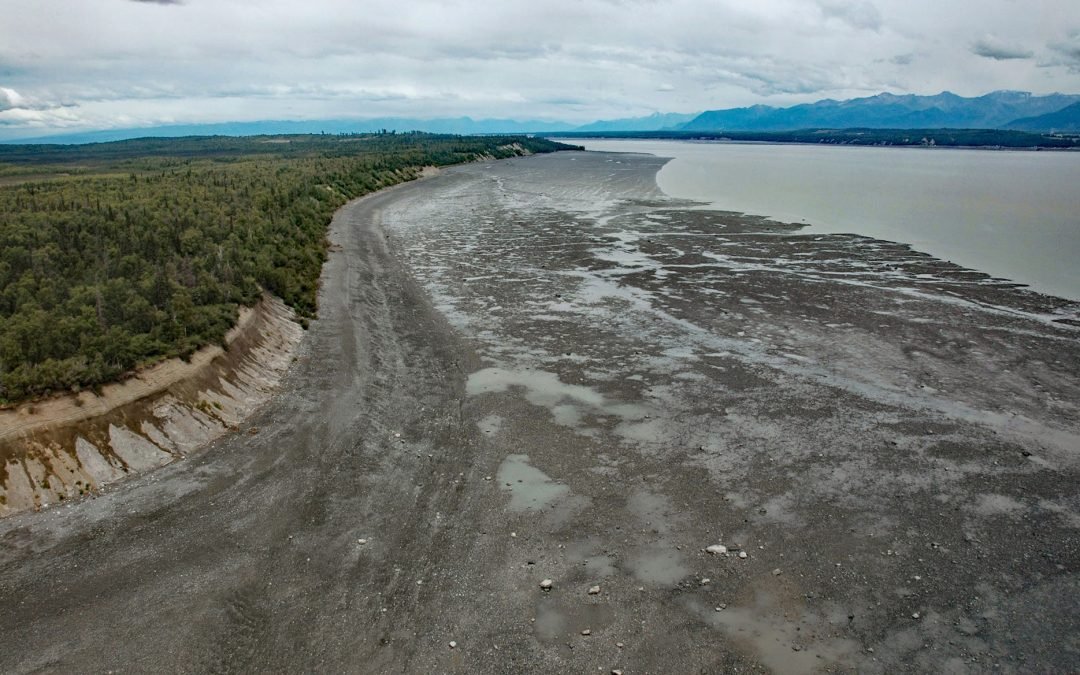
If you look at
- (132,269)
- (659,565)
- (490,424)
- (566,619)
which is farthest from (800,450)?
(132,269)

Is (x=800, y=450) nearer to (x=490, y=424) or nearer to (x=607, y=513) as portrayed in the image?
(x=607, y=513)

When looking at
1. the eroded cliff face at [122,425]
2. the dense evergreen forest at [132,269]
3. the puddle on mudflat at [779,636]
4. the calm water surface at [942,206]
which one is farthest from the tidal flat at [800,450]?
the dense evergreen forest at [132,269]

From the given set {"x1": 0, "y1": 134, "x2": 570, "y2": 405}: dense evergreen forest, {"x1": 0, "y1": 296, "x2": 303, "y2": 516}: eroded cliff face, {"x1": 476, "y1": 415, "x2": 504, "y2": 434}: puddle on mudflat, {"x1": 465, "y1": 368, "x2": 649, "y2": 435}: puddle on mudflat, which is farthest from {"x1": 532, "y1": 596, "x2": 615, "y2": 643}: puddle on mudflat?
{"x1": 0, "y1": 134, "x2": 570, "y2": 405}: dense evergreen forest

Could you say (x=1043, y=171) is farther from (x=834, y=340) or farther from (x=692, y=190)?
(x=834, y=340)

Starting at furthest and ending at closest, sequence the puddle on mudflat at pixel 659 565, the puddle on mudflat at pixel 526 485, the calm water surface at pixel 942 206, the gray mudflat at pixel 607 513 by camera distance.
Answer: the calm water surface at pixel 942 206, the puddle on mudflat at pixel 526 485, the puddle on mudflat at pixel 659 565, the gray mudflat at pixel 607 513

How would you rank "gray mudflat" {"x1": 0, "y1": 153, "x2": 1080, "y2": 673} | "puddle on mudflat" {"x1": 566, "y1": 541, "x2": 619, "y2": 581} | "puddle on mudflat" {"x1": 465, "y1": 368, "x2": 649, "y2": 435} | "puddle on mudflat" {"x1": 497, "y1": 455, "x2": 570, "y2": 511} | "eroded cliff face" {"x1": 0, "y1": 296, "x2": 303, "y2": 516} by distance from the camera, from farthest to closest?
"puddle on mudflat" {"x1": 465, "y1": 368, "x2": 649, "y2": 435}
"puddle on mudflat" {"x1": 497, "y1": 455, "x2": 570, "y2": 511}
"eroded cliff face" {"x1": 0, "y1": 296, "x2": 303, "y2": 516}
"puddle on mudflat" {"x1": 566, "y1": 541, "x2": 619, "y2": 581}
"gray mudflat" {"x1": 0, "y1": 153, "x2": 1080, "y2": 673}

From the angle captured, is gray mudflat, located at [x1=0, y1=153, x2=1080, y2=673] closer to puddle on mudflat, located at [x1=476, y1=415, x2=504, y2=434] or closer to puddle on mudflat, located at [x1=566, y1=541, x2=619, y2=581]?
puddle on mudflat, located at [x1=566, y1=541, x2=619, y2=581]

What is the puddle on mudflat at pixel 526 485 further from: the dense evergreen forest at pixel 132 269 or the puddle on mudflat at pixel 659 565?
the dense evergreen forest at pixel 132 269
